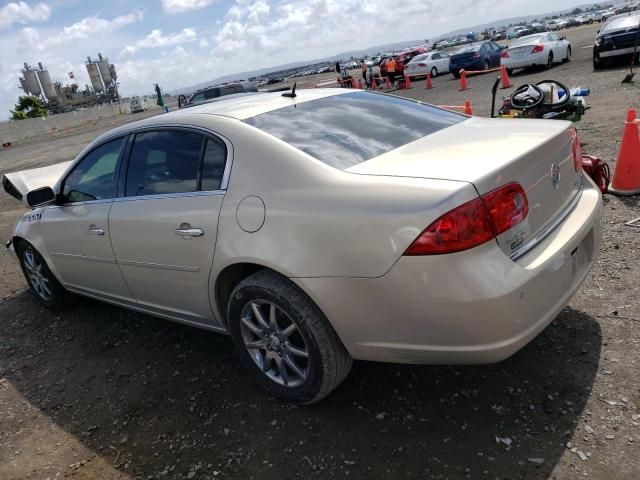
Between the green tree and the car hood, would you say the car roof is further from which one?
the green tree

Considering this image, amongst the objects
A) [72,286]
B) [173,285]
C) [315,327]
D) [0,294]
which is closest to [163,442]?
[173,285]

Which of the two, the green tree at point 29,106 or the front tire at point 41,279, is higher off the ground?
the green tree at point 29,106

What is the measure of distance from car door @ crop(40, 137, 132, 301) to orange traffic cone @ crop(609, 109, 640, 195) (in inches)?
180

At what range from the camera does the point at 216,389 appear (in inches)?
126

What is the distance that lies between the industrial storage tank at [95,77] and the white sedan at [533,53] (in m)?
127

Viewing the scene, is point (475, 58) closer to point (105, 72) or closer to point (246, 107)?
point (246, 107)

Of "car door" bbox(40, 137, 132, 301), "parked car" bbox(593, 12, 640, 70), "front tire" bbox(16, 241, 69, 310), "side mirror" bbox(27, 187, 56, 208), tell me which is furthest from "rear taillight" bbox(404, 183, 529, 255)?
"parked car" bbox(593, 12, 640, 70)

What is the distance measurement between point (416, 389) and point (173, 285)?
1.61 metres

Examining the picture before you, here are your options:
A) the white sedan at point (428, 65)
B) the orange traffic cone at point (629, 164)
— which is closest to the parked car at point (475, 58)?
the white sedan at point (428, 65)

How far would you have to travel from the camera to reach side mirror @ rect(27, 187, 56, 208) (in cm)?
409

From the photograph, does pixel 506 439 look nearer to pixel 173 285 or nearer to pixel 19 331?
pixel 173 285

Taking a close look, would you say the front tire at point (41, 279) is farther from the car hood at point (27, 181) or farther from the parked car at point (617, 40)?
the parked car at point (617, 40)

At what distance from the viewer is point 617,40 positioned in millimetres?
14414

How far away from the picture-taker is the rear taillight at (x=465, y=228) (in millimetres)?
2082
